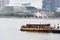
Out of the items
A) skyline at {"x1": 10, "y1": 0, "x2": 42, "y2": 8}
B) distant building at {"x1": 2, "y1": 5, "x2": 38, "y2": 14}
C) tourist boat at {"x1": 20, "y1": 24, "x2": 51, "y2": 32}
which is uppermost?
skyline at {"x1": 10, "y1": 0, "x2": 42, "y2": 8}

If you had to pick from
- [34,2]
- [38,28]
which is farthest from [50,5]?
[38,28]

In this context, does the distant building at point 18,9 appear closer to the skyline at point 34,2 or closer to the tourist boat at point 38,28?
the skyline at point 34,2

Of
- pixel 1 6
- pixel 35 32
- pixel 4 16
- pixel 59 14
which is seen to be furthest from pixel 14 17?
pixel 35 32

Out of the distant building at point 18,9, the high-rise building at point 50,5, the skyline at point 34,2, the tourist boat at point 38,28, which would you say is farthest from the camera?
Answer: the skyline at point 34,2

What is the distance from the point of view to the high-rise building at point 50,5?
102213 mm

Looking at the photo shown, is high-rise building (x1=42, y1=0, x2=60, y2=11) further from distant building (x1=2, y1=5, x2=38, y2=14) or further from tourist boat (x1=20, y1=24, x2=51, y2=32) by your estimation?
tourist boat (x1=20, y1=24, x2=51, y2=32)

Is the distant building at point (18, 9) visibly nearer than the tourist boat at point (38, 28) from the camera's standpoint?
No

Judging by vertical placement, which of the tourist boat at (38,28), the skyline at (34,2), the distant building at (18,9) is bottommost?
the distant building at (18,9)

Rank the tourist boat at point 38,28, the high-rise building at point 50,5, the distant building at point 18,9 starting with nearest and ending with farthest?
1. the tourist boat at point 38,28
2. the distant building at point 18,9
3. the high-rise building at point 50,5

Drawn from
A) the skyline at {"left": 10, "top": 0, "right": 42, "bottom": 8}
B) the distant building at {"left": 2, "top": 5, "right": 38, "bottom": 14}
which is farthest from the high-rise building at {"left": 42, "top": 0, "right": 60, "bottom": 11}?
the distant building at {"left": 2, "top": 5, "right": 38, "bottom": 14}

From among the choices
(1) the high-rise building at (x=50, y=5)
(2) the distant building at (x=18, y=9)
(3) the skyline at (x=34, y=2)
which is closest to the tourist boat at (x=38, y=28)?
(2) the distant building at (x=18, y=9)

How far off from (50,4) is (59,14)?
17.5 meters

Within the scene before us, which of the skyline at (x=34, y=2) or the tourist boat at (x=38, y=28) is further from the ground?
the skyline at (x=34, y=2)

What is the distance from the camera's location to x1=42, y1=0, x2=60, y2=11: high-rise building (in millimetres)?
102213
